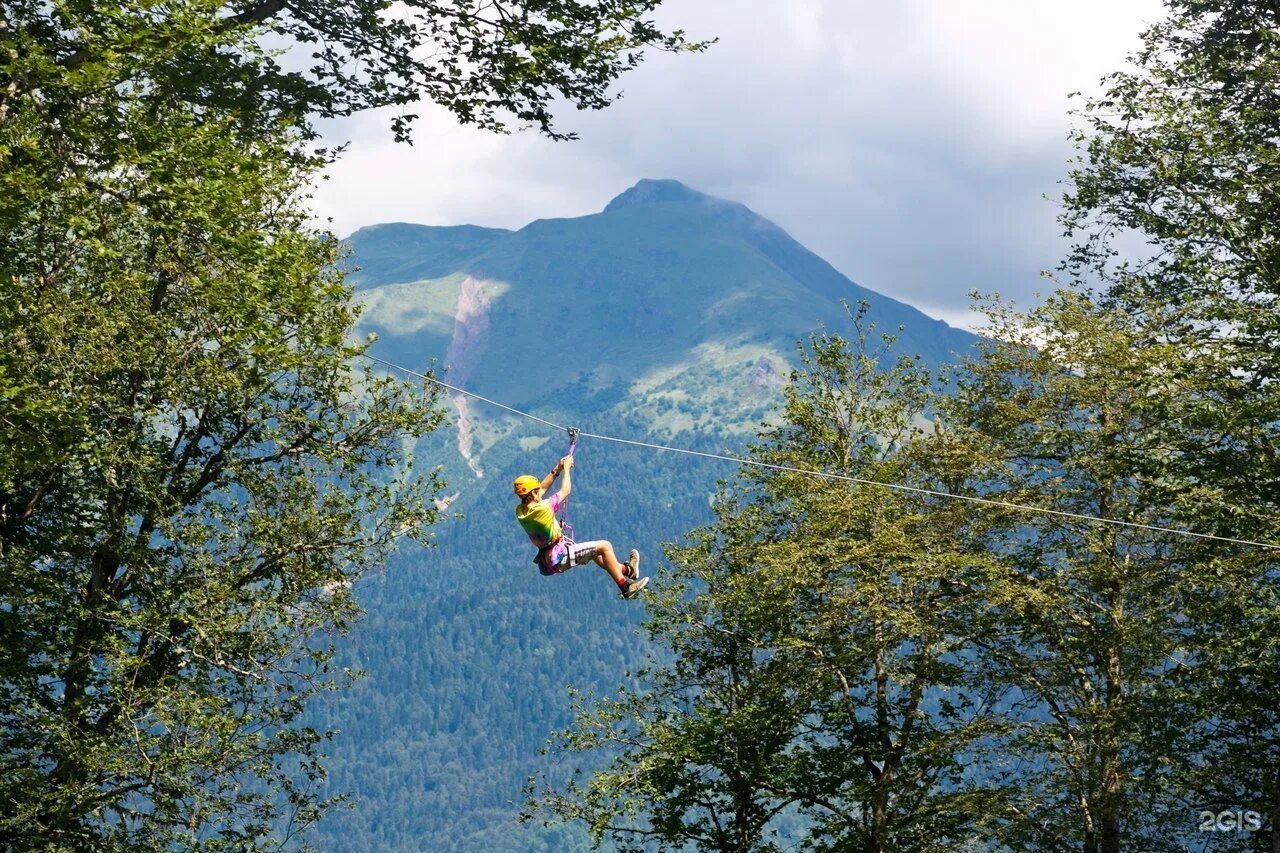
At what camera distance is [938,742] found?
969 inches

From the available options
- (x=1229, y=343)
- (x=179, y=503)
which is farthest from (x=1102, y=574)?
(x=179, y=503)

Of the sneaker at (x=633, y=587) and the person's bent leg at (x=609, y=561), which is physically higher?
the person's bent leg at (x=609, y=561)

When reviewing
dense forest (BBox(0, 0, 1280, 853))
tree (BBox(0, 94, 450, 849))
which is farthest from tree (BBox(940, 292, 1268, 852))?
tree (BBox(0, 94, 450, 849))

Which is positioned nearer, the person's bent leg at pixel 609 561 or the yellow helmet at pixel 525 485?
the yellow helmet at pixel 525 485

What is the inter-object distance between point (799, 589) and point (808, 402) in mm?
5000

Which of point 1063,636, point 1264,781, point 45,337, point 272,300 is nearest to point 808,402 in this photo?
point 1063,636

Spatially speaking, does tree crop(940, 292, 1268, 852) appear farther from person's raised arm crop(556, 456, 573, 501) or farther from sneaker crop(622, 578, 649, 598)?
person's raised arm crop(556, 456, 573, 501)

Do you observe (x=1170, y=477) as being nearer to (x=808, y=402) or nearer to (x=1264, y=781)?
(x=1264, y=781)

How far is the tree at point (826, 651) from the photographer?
24766mm

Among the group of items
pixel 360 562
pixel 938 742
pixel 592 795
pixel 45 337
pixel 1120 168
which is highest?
pixel 1120 168

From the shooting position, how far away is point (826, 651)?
2655 cm

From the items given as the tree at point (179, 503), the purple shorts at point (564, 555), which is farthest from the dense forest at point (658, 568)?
the purple shorts at point (564, 555)

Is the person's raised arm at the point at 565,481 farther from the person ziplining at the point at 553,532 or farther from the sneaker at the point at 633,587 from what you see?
the sneaker at the point at 633,587

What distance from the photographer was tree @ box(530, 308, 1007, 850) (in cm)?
2477
